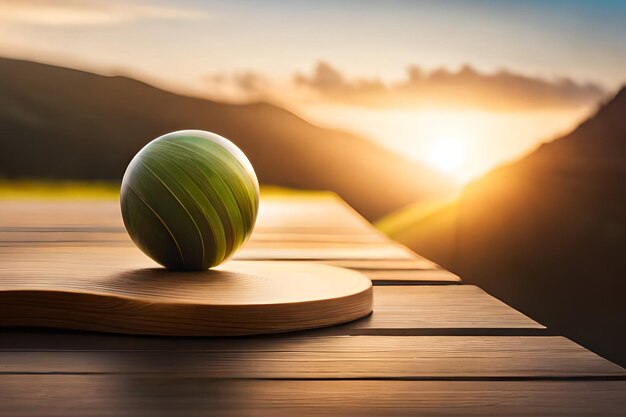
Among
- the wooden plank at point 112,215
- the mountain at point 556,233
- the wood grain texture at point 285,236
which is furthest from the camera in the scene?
the mountain at point 556,233

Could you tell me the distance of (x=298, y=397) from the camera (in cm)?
54

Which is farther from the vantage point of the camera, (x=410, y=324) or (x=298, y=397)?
(x=410, y=324)

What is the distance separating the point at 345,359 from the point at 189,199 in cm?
28

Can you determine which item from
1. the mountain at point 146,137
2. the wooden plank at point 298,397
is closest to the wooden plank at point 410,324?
the wooden plank at point 298,397

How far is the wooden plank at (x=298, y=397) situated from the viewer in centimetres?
51

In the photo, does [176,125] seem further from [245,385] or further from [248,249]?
[245,385]

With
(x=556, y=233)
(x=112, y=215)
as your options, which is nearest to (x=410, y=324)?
(x=112, y=215)

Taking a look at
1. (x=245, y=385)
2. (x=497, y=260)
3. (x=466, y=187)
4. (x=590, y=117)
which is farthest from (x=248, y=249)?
(x=590, y=117)

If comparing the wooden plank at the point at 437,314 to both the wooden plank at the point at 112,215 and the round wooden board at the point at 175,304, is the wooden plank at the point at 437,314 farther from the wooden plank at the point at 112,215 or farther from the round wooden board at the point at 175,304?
A: the wooden plank at the point at 112,215

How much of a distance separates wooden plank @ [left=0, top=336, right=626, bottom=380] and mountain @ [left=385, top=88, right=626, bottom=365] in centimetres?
213

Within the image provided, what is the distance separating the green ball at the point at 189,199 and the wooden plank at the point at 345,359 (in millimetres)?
163

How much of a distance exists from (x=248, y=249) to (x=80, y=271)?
1.99 ft

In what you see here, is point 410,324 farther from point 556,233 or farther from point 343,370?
point 556,233

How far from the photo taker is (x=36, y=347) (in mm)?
690
